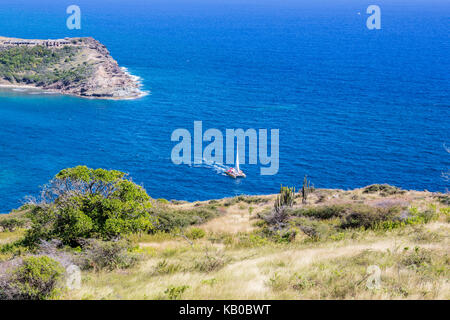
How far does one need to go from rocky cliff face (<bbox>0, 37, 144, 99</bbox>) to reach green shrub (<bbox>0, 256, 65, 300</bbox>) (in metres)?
106

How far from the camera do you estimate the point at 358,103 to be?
10875 centimetres

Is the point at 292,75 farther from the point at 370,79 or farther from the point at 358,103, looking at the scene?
the point at 358,103

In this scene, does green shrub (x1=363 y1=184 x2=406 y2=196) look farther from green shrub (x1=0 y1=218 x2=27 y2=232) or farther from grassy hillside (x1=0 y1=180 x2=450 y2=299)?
green shrub (x1=0 y1=218 x2=27 y2=232)

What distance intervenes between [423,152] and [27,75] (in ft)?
345

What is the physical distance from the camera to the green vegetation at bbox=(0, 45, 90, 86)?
12675 cm

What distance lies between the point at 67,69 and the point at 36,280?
13227 centimetres

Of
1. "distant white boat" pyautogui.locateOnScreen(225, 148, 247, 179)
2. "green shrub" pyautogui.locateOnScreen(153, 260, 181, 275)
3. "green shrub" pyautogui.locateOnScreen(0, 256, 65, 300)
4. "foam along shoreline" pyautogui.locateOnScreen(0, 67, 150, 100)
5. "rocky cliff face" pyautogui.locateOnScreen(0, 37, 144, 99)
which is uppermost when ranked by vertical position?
"rocky cliff face" pyautogui.locateOnScreen(0, 37, 144, 99)

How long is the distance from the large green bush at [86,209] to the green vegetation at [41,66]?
363ft

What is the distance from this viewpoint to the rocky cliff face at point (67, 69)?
396 ft

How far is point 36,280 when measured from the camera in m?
12.6

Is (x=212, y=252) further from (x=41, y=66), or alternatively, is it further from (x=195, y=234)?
(x=41, y=66)

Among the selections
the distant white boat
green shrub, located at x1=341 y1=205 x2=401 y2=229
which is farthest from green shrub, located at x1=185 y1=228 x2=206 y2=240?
the distant white boat

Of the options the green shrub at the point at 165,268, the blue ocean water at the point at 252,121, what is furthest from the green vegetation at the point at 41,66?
the green shrub at the point at 165,268
